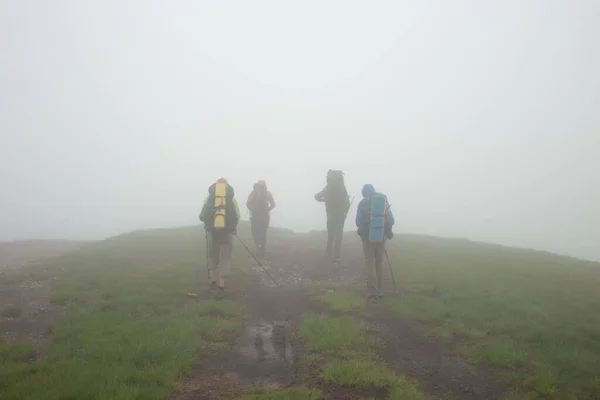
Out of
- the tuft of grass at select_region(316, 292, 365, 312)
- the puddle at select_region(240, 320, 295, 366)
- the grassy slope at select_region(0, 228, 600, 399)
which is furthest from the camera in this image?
the tuft of grass at select_region(316, 292, 365, 312)

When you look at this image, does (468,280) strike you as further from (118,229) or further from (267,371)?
(118,229)

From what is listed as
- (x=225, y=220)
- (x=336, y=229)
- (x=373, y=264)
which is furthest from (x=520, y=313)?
(x=336, y=229)

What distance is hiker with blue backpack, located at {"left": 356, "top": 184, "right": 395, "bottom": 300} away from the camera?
16.5 m

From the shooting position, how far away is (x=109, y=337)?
36.5 feet

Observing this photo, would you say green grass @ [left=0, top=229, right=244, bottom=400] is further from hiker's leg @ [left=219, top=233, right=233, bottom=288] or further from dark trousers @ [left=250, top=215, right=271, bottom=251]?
dark trousers @ [left=250, top=215, right=271, bottom=251]

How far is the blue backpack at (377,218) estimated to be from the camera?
16.5 m

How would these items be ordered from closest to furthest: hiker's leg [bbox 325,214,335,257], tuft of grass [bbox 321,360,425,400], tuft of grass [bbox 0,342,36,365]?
tuft of grass [bbox 321,360,425,400] < tuft of grass [bbox 0,342,36,365] < hiker's leg [bbox 325,214,335,257]

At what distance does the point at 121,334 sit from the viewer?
11.4 meters

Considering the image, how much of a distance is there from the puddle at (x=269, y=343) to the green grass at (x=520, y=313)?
4.62 m

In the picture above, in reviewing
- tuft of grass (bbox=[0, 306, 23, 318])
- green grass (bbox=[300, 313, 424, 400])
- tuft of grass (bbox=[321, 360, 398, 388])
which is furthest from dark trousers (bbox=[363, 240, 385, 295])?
tuft of grass (bbox=[0, 306, 23, 318])

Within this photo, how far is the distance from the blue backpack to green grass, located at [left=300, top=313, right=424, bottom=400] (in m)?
4.10

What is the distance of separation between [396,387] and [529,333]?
5.66m

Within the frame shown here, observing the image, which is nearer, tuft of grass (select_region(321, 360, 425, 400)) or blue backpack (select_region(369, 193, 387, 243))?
tuft of grass (select_region(321, 360, 425, 400))

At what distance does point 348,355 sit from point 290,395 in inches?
103
